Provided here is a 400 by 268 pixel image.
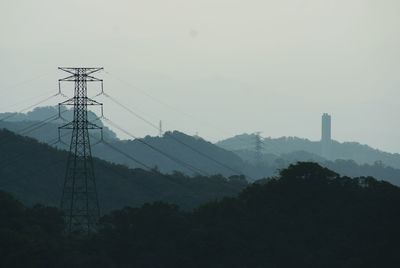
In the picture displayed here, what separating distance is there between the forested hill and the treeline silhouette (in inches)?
1755

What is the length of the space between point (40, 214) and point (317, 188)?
18794 millimetres

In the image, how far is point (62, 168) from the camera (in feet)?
456

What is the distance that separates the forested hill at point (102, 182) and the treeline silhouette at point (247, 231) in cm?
4457

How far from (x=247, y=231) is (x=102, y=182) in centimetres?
6617

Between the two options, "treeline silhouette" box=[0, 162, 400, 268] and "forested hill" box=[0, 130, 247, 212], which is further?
"forested hill" box=[0, 130, 247, 212]

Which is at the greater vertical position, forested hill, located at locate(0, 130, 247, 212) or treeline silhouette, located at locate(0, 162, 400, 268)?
forested hill, located at locate(0, 130, 247, 212)

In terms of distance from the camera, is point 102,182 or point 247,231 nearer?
point 247,231

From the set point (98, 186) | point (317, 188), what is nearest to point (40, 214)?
point (317, 188)

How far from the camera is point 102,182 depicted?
446ft

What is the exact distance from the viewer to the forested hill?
126m

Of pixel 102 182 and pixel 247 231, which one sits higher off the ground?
pixel 102 182

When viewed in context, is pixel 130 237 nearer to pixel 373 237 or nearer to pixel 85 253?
pixel 85 253

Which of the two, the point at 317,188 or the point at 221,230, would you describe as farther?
the point at 317,188

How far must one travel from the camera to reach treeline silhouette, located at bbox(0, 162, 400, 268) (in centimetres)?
6638
